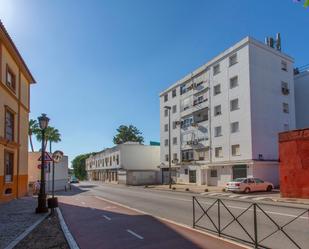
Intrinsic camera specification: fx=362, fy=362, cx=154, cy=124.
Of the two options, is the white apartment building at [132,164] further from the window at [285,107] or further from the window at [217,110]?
the window at [285,107]

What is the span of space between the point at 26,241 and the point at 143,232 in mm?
3480

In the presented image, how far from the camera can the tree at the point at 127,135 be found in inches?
3834

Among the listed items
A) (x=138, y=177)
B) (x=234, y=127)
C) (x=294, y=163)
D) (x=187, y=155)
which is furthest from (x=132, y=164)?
(x=294, y=163)

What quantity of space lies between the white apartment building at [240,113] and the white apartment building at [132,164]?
37.8 ft

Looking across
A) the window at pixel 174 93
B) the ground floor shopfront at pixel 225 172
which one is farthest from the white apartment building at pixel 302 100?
the window at pixel 174 93

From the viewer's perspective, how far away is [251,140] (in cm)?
3728

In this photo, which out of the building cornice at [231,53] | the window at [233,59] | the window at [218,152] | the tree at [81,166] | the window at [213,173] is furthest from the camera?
the tree at [81,166]

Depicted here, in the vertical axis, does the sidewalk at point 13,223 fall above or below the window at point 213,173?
below

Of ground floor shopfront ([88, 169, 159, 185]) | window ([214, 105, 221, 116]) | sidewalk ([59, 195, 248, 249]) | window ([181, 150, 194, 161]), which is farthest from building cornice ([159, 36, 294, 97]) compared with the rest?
sidewalk ([59, 195, 248, 249])

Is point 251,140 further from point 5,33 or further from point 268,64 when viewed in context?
point 5,33

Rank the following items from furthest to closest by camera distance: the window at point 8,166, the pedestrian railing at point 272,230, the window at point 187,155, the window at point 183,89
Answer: the window at point 183,89, the window at point 187,155, the window at point 8,166, the pedestrian railing at point 272,230

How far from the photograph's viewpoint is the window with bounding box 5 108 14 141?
928 inches

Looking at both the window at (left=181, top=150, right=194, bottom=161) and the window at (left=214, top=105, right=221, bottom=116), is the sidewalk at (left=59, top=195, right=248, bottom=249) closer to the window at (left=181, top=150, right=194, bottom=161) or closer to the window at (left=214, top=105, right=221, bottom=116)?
the window at (left=214, top=105, right=221, bottom=116)

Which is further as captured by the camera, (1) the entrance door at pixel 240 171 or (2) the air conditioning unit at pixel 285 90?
(2) the air conditioning unit at pixel 285 90
